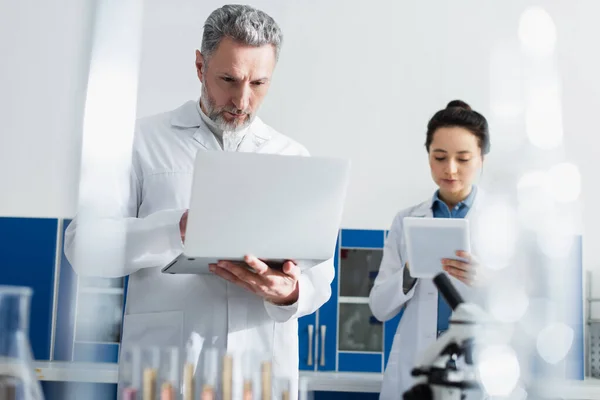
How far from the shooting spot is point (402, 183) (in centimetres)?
317

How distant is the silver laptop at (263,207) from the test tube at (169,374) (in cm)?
23

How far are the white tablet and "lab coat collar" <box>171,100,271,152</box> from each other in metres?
0.37

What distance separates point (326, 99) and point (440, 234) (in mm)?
1703

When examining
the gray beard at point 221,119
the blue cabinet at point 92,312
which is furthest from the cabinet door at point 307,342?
the gray beard at point 221,119

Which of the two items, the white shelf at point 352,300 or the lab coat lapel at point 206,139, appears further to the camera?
the white shelf at point 352,300

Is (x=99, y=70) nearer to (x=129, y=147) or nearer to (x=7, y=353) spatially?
(x=129, y=147)

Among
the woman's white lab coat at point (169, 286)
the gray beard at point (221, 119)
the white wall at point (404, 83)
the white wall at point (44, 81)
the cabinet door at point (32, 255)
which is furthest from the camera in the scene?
the white wall at point (404, 83)

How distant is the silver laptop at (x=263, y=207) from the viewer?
3.33ft

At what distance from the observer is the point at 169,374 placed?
0.81m

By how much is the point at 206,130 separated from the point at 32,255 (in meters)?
1.67

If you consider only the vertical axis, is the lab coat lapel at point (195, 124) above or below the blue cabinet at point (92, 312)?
above

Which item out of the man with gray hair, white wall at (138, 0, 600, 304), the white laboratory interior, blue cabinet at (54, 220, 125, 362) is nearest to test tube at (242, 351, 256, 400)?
the white laboratory interior

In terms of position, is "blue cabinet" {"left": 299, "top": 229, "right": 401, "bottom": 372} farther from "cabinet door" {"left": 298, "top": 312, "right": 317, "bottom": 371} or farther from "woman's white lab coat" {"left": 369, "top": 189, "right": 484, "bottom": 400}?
"woman's white lab coat" {"left": 369, "top": 189, "right": 484, "bottom": 400}

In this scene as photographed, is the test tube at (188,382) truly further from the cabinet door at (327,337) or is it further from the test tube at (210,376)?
the cabinet door at (327,337)
